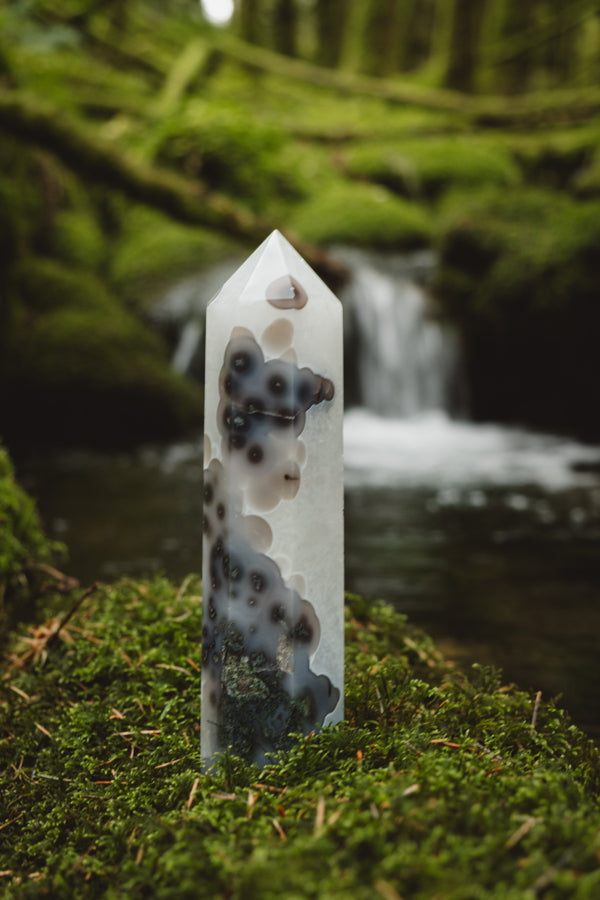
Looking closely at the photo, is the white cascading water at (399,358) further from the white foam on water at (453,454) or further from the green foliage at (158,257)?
the green foliage at (158,257)

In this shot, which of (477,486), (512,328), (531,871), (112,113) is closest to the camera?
(531,871)

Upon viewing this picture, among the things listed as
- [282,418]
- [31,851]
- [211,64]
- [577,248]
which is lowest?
[31,851]

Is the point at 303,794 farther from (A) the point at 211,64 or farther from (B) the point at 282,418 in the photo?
(A) the point at 211,64

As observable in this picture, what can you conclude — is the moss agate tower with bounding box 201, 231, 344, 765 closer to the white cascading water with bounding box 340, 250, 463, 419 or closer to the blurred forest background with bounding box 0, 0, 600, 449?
the blurred forest background with bounding box 0, 0, 600, 449

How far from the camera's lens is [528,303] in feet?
34.9

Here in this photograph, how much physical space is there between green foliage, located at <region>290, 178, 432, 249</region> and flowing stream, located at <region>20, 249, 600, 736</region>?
574 millimetres

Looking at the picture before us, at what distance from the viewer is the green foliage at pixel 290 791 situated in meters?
1.26

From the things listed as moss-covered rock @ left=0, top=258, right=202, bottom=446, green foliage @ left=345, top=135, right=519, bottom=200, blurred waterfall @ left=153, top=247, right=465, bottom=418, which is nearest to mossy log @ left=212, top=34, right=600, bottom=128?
green foliage @ left=345, top=135, right=519, bottom=200

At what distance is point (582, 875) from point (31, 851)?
4.03ft

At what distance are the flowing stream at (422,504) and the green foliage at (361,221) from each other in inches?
22.6

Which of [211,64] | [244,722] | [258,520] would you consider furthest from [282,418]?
[211,64]

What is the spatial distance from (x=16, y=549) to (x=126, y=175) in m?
8.48

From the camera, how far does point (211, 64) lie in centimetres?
1916

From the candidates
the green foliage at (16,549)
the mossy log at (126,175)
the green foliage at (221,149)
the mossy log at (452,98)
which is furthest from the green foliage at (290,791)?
the mossy log at (452,98)
